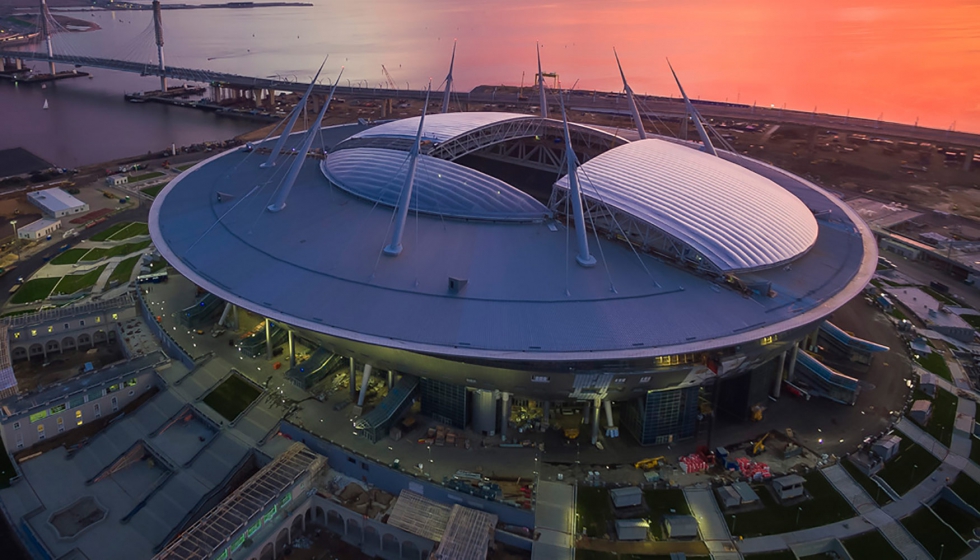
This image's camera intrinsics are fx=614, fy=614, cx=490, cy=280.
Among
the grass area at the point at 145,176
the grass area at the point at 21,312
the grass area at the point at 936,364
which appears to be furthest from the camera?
the grass area at the point at 145,176

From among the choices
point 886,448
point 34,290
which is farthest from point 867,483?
point 34,290

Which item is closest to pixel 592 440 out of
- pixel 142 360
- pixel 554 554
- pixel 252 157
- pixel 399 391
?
pixel 554 554

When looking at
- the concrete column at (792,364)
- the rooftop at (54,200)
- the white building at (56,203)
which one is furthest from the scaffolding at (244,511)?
the rooftop at (54,200)

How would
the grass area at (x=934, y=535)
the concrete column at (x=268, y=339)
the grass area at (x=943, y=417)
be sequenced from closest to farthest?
the grass area at (x=934, y=535)
the grass area at (x=943, y=417)
the concrete column at (x=268, y=339)

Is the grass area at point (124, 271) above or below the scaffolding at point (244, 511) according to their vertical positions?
above

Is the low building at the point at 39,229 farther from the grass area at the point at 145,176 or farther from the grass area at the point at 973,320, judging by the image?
the grass area at the point at 973,320

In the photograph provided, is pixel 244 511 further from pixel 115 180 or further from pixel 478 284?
pixel 115 180

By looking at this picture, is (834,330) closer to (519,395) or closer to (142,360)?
(519,395)
